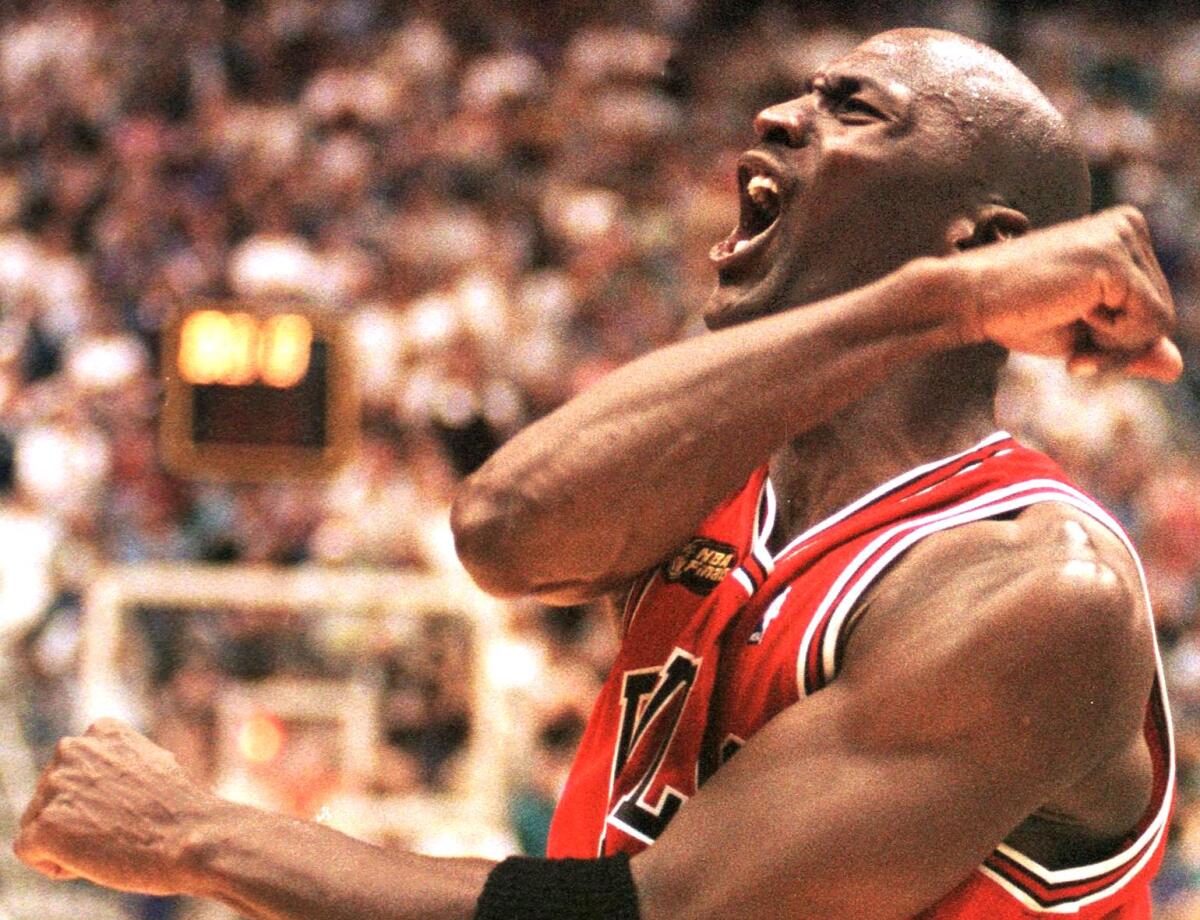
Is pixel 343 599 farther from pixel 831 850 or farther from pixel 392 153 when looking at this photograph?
pixel 831 850

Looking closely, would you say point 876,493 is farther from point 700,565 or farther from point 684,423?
point 684,423

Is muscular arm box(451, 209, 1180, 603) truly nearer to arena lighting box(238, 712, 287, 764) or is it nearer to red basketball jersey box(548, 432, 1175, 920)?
red basketball jersey box(548, 432, 1175, 920)

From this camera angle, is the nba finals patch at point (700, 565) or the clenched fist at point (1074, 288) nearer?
the clenched fist at point (1074, 288)

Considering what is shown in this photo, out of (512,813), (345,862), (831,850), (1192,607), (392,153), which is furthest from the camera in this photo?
(392,153)

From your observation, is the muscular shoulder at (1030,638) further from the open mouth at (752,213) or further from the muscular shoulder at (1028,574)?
the open mouth at (752,213)

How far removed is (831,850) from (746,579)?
461mm

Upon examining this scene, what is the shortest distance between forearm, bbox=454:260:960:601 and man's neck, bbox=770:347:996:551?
1.11 feet

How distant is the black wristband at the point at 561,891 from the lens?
204 centimetres

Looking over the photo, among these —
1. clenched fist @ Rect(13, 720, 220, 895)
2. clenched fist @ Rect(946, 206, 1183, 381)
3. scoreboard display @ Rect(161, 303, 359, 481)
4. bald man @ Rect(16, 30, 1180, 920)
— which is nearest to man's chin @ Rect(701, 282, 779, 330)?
bald man @ Rect(16, 30, 1180, 920)

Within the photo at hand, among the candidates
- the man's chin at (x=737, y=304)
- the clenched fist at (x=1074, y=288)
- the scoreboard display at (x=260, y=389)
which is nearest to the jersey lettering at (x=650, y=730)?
the man's chin at (x=737, y=304)

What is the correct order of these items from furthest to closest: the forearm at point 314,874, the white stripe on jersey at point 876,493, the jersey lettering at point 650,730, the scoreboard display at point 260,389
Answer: the scoreboard display at point 260,389
the white stripe on jersey at point 876,493
the jersey lettering at point 650,730
the forearm at point 314,874

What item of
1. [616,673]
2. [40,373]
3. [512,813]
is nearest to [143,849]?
[616,673]

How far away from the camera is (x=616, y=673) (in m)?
2.46

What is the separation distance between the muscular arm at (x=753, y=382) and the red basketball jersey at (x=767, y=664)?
0.62ft
